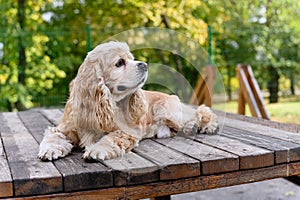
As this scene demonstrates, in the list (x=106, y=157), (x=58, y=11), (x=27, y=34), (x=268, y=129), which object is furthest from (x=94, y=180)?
(x=58, y=11)

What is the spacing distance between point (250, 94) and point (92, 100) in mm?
3245

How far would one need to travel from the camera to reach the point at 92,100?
210 cm

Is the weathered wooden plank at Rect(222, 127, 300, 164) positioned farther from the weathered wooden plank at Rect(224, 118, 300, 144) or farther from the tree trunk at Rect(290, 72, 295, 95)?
the tree trunk at Rect(290, 72, 295, 95)

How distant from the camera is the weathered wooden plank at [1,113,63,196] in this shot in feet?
5.67

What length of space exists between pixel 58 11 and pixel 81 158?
25.6ft

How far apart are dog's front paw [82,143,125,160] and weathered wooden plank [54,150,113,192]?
80 millimetres

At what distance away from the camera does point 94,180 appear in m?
1.80

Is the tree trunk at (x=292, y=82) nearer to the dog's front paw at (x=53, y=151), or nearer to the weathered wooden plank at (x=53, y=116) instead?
the weathered wooden plank at (x=53, y=116)

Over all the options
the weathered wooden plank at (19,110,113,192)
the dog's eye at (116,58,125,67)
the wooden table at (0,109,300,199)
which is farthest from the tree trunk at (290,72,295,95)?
the weathered wooden plank at (19,110,113,192)

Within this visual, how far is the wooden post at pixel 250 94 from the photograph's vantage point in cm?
478

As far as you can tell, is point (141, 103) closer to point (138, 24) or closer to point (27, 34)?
point (27, 34)

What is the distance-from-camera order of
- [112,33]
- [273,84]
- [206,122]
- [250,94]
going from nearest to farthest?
[206,122] < [250,94] < [112,33] < [273,84]

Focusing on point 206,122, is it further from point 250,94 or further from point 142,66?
point 250,94

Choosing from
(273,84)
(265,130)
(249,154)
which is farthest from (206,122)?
(273,84)
